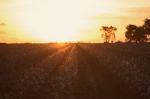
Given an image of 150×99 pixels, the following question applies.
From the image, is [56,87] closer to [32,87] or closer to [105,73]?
[32,87]

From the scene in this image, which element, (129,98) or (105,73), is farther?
(105,73)

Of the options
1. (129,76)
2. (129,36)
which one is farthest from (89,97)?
(129,36)

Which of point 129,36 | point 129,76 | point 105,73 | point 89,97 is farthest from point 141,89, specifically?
point 129,36

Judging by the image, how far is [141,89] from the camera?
19.0 m

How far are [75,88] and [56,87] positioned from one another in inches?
39.0

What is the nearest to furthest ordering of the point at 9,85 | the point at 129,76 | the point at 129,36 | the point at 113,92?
the point at 113,92, the point at 9,85, the point at 129,76, the point at 129,36

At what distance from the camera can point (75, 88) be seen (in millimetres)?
19672

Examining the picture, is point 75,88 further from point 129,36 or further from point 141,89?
point 129,36

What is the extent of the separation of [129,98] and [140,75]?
7900 millimetres

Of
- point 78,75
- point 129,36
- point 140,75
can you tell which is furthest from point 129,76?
point 129,36

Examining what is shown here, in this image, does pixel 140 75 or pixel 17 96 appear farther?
pixel 140 75

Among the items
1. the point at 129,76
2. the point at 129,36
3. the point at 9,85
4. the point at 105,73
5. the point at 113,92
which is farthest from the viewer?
the point at 129,36

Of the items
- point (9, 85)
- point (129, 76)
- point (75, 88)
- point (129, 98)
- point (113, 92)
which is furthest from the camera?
point (129, 76)

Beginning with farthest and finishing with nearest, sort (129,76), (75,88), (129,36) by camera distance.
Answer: (129,36) < (129,76) < (75,88)
